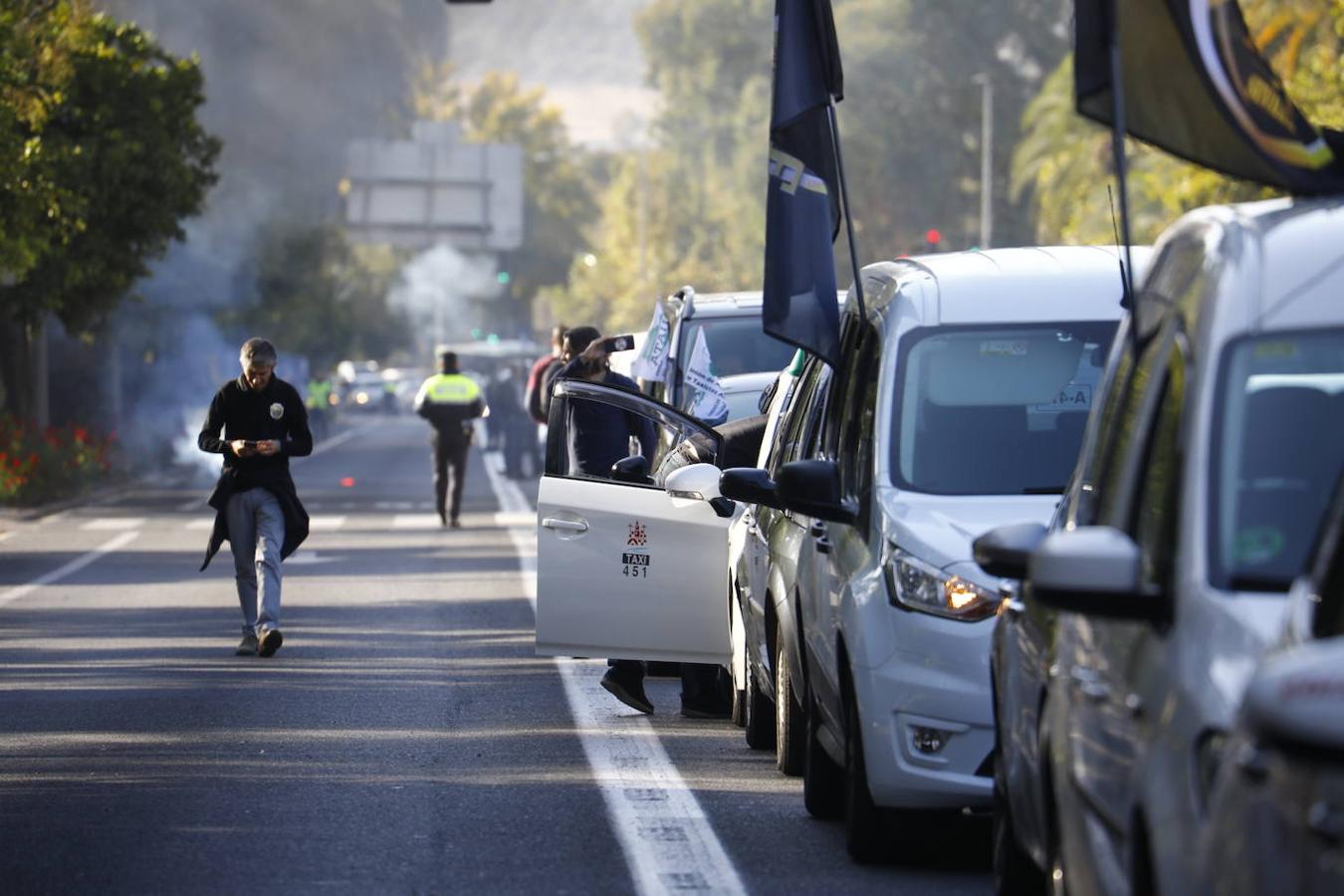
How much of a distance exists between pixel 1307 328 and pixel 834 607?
11.1ft

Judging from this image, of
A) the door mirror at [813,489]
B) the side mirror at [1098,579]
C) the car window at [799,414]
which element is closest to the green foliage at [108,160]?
the car window at [799,414]

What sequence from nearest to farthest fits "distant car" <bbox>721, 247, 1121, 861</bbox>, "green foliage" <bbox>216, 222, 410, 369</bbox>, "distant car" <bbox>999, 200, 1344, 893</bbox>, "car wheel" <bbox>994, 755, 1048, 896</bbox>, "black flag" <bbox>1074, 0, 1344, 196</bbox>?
1. "distant car" <bbox>999, 200, 1344, 893</bbox>
2. "black flag" <bbox>1074, 0, 1344, 196</bbox>
3. "car wheel" <bbox>994, 755, 1048, 896</bbox>
4. "distant car" <bbox>721, 247, 1121, 861</bbox>
5. "green foliage" <bbox>216, 222, 410, 369</bbox>

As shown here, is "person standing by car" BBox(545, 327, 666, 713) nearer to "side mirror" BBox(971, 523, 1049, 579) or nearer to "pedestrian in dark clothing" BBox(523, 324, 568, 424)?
"side mirror" BBox(971, 523, 1049, 579)

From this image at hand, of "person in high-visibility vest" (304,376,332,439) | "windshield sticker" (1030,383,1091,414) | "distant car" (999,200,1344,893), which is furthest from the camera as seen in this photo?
"person in high-visibility vest" (304,376,332,439)

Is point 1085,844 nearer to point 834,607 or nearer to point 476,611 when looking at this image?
point 834,607

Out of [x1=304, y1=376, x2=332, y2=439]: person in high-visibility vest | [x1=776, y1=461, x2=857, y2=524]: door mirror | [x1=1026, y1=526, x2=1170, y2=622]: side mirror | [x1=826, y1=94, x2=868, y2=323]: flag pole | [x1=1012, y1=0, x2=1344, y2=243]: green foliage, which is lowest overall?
[x1=304, y1=376, x2=332, y2=439]: person in high-visibility vest

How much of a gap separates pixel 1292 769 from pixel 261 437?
1158cm

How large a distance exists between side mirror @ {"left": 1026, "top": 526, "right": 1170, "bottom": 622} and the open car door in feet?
21.1

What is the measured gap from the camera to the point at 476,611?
16969 mm

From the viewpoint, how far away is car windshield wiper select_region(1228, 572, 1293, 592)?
431cm

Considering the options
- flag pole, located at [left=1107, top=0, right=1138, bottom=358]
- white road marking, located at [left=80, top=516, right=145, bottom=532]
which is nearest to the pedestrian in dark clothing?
white road marking, located at [left=80, top=516, right=145, bottom=532]

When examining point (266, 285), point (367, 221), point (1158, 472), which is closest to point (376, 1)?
point (367, 221)

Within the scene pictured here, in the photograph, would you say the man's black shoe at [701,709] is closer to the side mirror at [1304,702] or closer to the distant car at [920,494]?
the distant car at [920,494]

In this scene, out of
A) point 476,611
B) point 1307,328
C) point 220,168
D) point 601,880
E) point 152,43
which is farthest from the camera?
point 220,168
